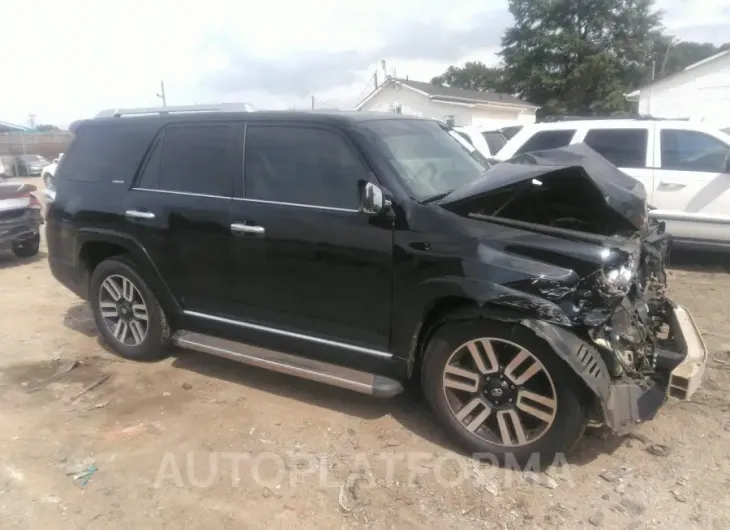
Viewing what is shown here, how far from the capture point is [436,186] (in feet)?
12.4

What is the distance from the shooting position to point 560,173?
10.8 feet

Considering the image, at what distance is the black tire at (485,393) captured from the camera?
310 centimetres

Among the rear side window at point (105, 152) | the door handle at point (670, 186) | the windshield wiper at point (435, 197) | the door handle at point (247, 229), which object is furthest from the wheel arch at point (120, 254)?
the door handle at point (670, 186)

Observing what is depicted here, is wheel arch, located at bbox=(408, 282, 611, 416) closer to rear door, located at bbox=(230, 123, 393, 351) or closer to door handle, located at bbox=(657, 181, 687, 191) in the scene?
rear door, located at bbox=(230, 123, 393, 351)

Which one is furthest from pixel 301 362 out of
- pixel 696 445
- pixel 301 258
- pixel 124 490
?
pixel 696 445

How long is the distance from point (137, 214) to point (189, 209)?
545 mm

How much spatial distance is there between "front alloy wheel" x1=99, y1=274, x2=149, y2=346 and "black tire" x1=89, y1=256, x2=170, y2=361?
0.03 m

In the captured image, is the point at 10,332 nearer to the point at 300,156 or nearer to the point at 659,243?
the point at 300,156

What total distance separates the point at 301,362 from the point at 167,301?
53.3 inches

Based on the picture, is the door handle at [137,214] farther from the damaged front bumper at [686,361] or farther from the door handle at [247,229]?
the damaged front bumper at [686,361]

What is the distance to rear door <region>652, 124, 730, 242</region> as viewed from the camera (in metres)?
7.19

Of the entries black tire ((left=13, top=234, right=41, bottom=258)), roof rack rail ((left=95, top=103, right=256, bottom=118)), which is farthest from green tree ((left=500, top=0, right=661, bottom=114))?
roof rack rail ((left=95, top=103, right=256, bottom=118))

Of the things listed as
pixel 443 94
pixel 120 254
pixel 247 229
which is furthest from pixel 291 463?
pixel 443 94

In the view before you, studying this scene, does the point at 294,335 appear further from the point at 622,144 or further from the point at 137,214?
the point at 622,144
